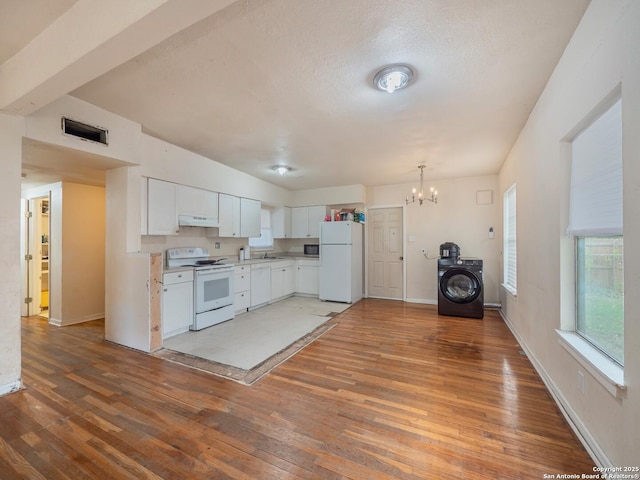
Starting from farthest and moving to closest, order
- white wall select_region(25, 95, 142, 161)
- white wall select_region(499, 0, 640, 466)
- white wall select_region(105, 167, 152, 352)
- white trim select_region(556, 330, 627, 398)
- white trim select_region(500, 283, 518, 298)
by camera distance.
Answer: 1. white trim select_region(500, 283, 518, 298)
2. white wall select_region(105, 167, 152, 352)
3. white wall select_region(25, 95, 142, 161)
4. white trim select_region(556, 330, 627, 398)
5. white wall select_region(499, 0, 640, 466)

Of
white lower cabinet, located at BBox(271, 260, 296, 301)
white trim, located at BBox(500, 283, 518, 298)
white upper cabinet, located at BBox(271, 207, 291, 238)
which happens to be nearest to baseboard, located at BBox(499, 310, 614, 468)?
white trim, located at BBox(500, 283, 518, 298)

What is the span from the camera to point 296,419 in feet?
6.18

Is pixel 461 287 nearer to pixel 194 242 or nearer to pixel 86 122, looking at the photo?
pixel 194 242

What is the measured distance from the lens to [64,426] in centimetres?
181

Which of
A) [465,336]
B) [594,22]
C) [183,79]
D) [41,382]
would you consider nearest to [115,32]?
[183,79]

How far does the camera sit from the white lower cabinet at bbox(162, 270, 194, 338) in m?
3.34

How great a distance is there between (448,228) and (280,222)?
360cm

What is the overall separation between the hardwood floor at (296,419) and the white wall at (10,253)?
24 cm

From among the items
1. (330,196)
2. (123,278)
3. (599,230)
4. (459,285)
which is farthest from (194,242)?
(599,230)

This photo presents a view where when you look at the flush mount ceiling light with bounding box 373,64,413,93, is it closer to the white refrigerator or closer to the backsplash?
the white refrigerator

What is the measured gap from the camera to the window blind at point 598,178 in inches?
55.5

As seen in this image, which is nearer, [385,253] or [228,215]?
[228,215]

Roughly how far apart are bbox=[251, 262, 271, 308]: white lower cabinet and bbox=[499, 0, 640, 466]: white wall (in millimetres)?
3925

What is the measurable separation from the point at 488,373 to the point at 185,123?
3996 mm
